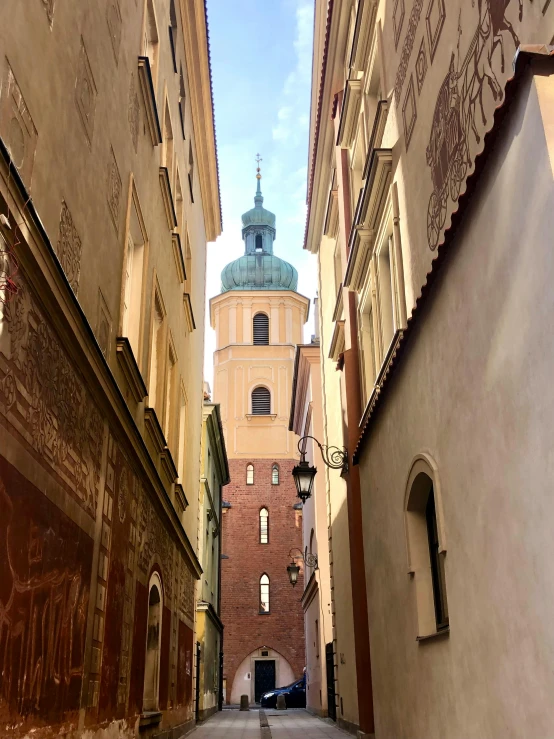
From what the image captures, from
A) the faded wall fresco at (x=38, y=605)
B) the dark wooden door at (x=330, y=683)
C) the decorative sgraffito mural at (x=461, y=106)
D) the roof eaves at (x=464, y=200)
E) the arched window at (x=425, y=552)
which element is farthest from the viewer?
the dark wooden door at (x=330, y=683)

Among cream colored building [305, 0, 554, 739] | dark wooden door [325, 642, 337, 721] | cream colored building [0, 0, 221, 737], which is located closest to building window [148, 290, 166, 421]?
cream colored building [0, 0, 221, 737]

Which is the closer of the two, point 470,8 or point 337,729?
point 470,8

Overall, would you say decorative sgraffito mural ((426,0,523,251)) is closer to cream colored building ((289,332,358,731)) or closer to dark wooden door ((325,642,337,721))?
cream colored building ((289,332,358,731))

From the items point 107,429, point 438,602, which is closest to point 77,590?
point 107,429

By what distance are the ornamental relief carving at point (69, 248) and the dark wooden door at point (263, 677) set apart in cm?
3795

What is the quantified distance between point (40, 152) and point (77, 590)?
3.75 m

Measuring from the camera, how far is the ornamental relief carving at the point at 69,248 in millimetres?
6500

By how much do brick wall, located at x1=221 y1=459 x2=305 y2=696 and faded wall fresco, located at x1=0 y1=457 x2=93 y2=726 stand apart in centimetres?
3637

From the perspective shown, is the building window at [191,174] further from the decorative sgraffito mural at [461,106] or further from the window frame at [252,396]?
the window frame at [252,396]

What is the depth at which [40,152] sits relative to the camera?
19.0 feet

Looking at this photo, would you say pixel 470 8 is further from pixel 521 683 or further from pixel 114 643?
pixel 114 643

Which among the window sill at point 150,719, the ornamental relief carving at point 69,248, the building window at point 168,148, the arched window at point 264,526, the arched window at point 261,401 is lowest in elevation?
the window sill at point 150,719

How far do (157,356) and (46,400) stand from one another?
7200mm

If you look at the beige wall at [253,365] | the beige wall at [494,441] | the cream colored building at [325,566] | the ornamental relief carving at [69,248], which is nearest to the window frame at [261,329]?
the beige wall at [253,365]
